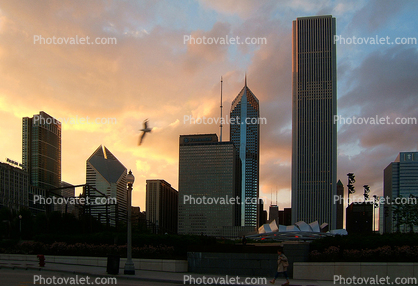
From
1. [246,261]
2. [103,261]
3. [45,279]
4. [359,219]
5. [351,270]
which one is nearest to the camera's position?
[45,279]

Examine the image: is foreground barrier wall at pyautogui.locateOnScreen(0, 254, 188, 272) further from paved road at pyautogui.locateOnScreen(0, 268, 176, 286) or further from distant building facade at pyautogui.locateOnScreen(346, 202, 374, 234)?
distant building facade at pyautogui.locateOnScreen(346, 202, 374, 234)

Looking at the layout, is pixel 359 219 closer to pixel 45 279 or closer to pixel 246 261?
pixel 246 261

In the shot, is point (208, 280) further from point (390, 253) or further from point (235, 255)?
point (390, 253)

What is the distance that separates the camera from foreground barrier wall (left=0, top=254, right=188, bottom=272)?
3005cm

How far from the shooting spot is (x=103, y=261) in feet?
103

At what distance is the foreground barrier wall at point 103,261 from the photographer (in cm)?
3005

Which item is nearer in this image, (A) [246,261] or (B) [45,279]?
(B) [45,279]

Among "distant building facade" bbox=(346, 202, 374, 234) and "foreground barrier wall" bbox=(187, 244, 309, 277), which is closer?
"foreground barrier wall" bbox=(187, 244, 309, 277)

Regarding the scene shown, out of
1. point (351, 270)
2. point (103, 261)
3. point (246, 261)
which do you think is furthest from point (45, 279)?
point (351, 270)

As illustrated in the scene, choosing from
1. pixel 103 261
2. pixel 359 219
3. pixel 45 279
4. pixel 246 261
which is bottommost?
pixel 359 219

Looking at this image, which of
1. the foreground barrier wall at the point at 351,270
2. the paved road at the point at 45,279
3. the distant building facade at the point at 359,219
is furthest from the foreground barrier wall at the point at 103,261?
the distant building facade at the point at 359,219

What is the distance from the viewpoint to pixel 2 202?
18750 centimetres

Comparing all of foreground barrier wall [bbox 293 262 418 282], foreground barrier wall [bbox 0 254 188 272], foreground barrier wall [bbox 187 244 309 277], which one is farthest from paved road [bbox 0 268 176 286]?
foreground barrier wall [bbox 293 262 418 282]

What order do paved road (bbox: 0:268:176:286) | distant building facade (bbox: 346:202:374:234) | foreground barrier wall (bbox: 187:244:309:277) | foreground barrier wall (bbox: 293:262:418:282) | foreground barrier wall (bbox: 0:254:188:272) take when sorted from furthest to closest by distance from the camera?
1. distant building facade (bbox: 346:202:374:234)
2. foreground barrier wall (bbox: 0:254:188:272)
3. foreground barrier wall (bbox: 187:244:309:277)
4. foreground barrier wall (bbox: 293:262:418:282)
5. paved road (bbox: 0:268:176:286)
